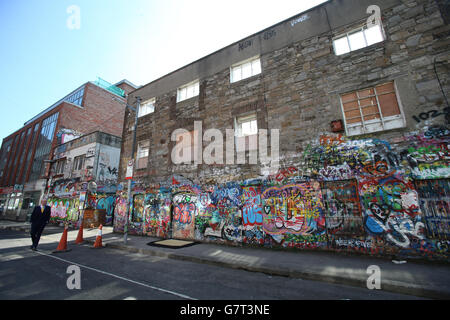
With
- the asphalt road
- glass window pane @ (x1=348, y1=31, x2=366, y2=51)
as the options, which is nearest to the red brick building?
the asphalt road

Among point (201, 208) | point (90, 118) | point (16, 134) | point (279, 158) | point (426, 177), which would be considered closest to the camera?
point (426, 177)

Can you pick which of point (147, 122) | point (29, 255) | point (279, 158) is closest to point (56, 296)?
point (29, 255)

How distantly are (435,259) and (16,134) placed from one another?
4254 centimetres

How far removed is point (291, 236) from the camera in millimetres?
6242

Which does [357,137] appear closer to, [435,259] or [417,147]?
[417,147]

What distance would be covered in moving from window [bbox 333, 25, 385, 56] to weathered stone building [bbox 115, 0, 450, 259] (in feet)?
0.11

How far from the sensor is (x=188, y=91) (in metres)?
10.4

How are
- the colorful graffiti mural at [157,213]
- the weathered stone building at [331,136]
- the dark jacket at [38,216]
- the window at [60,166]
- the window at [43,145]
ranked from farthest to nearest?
1. the window at [43,145]
2. the window at [60,166]
3. the colorful graffiti mural at [157,213]
4. the dark jacket at [38,216]
5. the weathered stone building at [331,136]

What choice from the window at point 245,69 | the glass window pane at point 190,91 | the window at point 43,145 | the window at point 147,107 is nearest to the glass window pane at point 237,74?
the window at point 245,69

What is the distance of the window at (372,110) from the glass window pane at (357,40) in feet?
5.62

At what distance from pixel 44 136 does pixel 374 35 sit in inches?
1187

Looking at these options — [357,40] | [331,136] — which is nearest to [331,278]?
[331,136]

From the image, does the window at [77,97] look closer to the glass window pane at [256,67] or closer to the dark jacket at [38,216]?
the dark jacket at [38,216]

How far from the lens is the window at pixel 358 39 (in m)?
6.42
